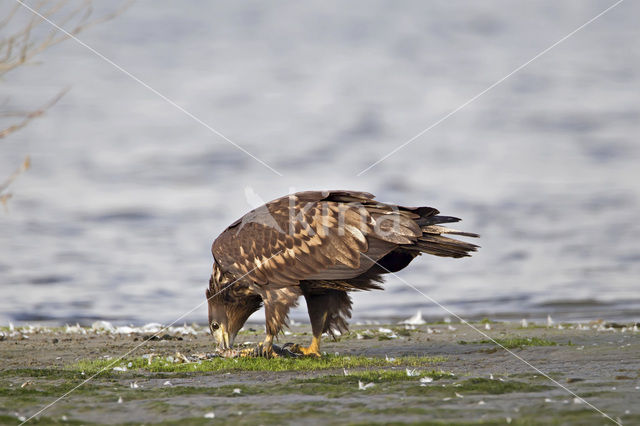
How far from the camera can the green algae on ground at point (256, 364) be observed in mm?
7645

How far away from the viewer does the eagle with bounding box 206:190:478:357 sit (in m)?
8.33

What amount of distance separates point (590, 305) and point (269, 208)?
918cm

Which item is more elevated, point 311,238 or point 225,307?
point 311,238

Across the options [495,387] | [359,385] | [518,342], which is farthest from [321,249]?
[495,387]

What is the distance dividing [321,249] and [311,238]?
19 centimetres

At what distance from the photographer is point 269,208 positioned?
29.8 ft

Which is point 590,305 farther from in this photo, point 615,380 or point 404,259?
point 615,380

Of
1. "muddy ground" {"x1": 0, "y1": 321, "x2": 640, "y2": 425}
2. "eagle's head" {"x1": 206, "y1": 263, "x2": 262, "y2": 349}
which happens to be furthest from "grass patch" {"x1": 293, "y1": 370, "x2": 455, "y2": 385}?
"eagle's head" {"x1": 206, "y1": 263, "x2": 262, "y2": 349}

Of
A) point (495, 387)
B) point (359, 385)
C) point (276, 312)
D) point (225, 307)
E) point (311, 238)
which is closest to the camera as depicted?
point (495, 387)

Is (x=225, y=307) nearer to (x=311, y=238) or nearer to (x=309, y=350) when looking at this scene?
(x=309, y=350)

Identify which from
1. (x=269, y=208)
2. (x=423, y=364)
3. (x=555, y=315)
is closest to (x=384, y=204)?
(x=269, y=208)

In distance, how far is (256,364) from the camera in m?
7.82

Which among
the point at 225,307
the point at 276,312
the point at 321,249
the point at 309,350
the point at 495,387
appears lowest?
the point at 495,387

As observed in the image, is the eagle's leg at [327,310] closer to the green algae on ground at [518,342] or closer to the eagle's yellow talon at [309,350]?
the eagle's yellow talon at [309,350]
